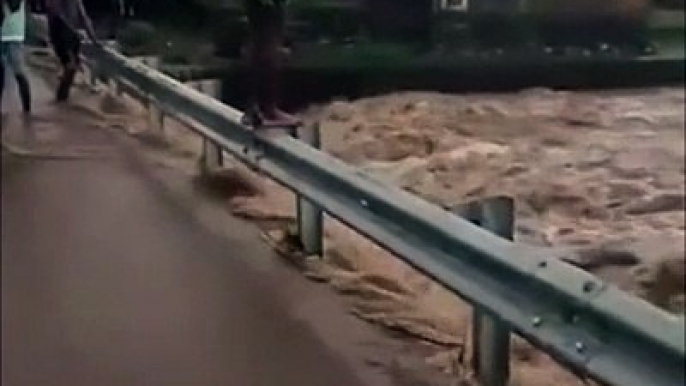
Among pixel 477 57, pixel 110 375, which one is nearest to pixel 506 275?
pixel 110 375

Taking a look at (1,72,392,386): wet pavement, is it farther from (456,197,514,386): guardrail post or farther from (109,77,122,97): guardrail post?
(456,197,514,386): guardrail post

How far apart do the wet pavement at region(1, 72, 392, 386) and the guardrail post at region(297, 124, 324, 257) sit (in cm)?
158

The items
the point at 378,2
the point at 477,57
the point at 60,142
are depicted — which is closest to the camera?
the point at 60,142

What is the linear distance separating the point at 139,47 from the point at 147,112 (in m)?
0.64

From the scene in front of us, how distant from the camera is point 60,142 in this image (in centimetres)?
211

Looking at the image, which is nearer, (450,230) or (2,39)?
(2,39)

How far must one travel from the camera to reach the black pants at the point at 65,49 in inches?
72.2

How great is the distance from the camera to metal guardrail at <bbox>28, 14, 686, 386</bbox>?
2.37 metres

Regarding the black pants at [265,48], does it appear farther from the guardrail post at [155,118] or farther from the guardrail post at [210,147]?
the guardrail post at [155,118]

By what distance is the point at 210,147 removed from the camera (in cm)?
429

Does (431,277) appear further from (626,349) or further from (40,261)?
(40,261)

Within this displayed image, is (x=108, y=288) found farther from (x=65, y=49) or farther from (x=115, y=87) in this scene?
(x=115, y=87)

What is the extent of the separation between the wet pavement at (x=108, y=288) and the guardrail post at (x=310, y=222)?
62.0 inches

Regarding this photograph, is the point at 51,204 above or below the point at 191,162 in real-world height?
above
